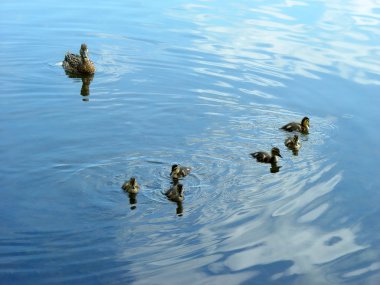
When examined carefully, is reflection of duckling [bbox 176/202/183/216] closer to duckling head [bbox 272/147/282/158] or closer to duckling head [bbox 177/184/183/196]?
duckling head [bbox 177/184/183/196]

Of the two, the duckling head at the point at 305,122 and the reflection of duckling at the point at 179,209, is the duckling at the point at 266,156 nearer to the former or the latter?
the duckling head at the point at 305,122

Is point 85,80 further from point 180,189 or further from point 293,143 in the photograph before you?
point 180,189

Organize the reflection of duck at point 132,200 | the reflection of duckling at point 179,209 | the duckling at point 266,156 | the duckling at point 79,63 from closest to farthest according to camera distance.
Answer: the reflection of duckling at point 179,209 → the reflection of duck at point 132,200 → the duckling at point 266,156 → the duckling at point 79,63

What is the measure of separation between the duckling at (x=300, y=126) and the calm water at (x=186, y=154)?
0.47 ft

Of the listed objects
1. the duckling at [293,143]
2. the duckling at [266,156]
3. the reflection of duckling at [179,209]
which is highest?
the duckling at [293,143]

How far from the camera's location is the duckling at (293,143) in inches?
414

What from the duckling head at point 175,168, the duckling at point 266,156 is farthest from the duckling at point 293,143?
the duckling head at point 175,168

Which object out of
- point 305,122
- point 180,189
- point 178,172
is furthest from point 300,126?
point 180,189

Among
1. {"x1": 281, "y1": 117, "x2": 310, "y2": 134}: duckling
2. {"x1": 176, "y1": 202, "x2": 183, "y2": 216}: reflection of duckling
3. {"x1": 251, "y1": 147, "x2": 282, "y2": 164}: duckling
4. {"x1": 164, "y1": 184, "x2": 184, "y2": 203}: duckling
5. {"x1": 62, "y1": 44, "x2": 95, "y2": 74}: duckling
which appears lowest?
{"x1": 176, "y1": 202, "x2": 183, "y2": 216}: reflection of duckling

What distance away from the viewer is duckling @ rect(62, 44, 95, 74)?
44.1 feet

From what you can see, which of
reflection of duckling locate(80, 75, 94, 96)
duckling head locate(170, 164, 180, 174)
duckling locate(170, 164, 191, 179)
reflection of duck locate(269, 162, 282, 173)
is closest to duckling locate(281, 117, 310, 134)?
reflection of duck locate(269, 162, 282, 173)

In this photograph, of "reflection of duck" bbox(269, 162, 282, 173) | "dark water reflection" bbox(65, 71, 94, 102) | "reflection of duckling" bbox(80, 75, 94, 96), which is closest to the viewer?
"reflection of duck" bbox(269, 162, 282, 173)

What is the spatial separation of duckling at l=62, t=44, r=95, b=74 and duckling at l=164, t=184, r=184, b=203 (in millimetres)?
5381

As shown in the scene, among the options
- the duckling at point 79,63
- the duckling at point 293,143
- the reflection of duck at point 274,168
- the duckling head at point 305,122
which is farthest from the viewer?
the duckling at point 79,63
